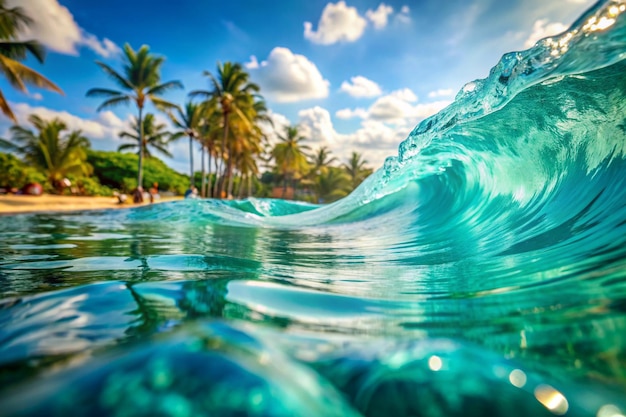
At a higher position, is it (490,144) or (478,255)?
(490,144)

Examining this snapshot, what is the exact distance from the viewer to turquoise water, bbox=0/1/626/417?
1.61 ft

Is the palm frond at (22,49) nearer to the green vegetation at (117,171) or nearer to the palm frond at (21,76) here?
the palm frond at (21,76)

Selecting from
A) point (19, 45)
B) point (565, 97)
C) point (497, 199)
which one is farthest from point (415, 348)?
point (19, 45)

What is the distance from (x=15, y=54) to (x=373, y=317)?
1834 centimetres

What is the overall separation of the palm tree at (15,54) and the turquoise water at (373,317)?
13898mm

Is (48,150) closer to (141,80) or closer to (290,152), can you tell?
(141,80)

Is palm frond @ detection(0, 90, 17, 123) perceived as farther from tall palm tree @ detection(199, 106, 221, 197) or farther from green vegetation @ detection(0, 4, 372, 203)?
tall palm tree @ detection(199, 106, 221, 197)

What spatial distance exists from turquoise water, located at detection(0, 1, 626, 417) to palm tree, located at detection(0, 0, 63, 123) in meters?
13.9

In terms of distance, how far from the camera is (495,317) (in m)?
0.92

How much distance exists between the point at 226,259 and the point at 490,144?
361cm

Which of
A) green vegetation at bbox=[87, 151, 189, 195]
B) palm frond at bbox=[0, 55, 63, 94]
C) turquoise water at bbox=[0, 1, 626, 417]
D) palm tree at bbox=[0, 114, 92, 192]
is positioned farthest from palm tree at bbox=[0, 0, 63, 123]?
green vegetation at bbox=[87, 151, 189, 195]

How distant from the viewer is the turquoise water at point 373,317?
49 centimetres

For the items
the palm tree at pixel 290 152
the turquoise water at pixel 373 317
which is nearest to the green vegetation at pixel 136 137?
the palm tree at pixel 290 152

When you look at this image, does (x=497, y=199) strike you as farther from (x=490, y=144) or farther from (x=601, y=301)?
(x=601, y=301)
